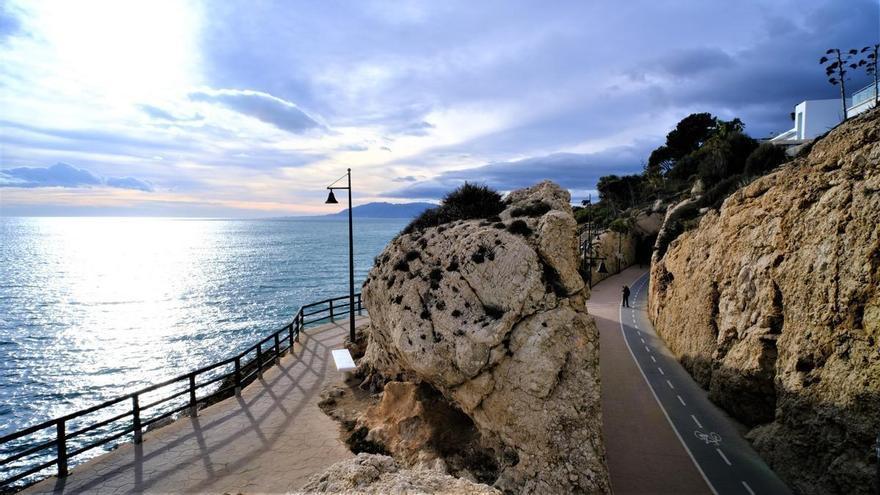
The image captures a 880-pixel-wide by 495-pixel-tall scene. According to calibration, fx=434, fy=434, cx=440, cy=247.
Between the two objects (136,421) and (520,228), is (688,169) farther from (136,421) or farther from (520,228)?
(136,421)

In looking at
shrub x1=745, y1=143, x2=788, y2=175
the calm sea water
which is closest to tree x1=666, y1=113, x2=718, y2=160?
shrub x1=745, y1=143, x2=788, y2=175

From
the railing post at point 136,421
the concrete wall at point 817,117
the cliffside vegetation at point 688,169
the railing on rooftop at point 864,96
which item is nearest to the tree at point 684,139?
the cliffside vegetation at point 688,169

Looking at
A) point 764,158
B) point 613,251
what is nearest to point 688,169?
point 613,251

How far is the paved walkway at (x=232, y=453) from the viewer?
824cm

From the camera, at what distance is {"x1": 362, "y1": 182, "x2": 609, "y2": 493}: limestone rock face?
818 cm

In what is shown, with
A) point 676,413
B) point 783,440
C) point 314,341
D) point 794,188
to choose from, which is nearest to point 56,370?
point 314,341

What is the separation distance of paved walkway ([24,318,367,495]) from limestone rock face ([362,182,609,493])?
2936 mm

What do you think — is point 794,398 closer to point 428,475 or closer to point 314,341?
point 428,475

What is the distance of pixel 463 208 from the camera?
13578mm

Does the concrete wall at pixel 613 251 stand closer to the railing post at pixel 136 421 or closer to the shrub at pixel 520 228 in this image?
the shrub at pixel 520 228

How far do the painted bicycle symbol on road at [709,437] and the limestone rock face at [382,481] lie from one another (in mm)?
11064

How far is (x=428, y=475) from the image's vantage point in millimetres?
4895

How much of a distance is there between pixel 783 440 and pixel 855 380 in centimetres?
297

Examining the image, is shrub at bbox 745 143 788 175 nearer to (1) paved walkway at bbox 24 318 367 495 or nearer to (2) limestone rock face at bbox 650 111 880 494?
(2) limestone rock face at bbox 650 111 880 494
